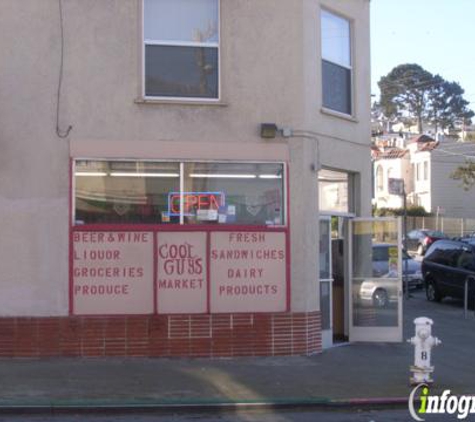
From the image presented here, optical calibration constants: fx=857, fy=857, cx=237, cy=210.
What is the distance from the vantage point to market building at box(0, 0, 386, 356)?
40.9ft

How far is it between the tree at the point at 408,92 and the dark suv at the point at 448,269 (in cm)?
6357

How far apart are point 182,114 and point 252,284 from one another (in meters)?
2.77

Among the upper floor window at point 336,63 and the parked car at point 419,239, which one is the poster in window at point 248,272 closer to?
the upper floor window at point 336,63

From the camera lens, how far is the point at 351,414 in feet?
32.3

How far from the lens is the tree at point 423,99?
85250 mm

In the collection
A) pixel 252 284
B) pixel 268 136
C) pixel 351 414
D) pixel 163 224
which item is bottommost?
pixel 351 414

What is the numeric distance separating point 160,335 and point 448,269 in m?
11.8

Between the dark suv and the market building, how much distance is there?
9.30 meters

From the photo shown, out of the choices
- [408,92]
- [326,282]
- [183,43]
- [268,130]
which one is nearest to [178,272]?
[268,130]

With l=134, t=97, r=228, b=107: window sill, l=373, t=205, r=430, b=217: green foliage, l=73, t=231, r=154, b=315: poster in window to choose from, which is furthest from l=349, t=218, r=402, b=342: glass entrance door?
l=373, t=205, r=430, b=217: green foliage

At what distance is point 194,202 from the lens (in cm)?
1289

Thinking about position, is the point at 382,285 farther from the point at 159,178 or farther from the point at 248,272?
the point at 159,178

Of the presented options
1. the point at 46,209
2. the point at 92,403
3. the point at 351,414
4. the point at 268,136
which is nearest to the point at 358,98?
the point at 268,136

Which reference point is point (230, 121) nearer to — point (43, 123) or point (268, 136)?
point (268, 136)
